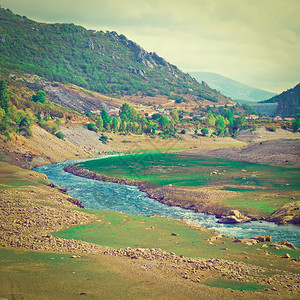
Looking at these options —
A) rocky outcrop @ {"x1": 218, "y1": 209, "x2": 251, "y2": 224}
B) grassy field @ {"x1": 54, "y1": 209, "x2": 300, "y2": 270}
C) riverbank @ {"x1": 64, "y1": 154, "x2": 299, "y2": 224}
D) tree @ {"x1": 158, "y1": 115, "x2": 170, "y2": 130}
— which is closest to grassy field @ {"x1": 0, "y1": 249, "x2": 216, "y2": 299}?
grassy field @ {"x1": 54, "y1": 209, "x2": 300, "y2": 270}

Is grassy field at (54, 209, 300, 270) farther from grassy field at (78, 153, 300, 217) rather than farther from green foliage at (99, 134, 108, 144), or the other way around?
green foliage at (99, 134, 108, 144)

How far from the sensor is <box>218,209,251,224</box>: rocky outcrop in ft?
139

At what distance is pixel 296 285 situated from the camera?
76.1ft

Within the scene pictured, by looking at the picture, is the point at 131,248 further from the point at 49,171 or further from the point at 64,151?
the point at 64,151

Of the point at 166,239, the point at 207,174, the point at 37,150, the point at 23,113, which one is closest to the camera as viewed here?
the point at 166,239

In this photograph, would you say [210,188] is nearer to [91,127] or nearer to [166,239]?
[166,239]

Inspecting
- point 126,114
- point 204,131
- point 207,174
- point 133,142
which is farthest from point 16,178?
point 204,131

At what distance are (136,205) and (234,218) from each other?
15.0 metres

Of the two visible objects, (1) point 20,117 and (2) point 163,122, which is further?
(2) point 163,122

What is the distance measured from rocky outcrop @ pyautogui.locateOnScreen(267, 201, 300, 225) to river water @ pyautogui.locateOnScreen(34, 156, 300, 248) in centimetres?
108

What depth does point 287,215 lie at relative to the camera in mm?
42250

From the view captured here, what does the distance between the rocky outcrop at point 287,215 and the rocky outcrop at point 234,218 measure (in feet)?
9.29

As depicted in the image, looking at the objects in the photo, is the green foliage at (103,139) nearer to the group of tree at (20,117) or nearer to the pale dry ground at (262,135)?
the group of tree at (20,117)

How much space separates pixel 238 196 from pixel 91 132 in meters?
91.0
